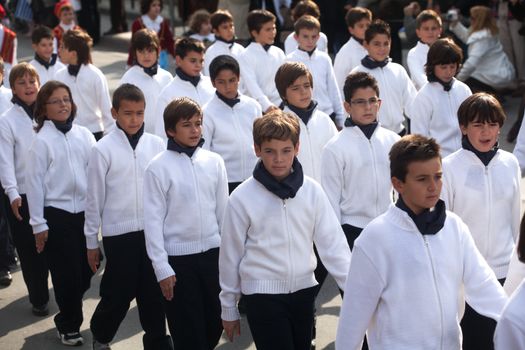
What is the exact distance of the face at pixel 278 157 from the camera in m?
5.45

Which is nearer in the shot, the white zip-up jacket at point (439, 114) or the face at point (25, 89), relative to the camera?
the face at point (25, 89)

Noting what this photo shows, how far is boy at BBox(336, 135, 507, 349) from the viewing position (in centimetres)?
451

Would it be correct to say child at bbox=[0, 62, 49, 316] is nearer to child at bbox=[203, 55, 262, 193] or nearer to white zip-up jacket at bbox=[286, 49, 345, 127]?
child at bbox=[203, 55, 262, 193]

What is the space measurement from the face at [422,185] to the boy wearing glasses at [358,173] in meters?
2.02

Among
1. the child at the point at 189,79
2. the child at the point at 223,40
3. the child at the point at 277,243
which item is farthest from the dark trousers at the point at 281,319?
the child at the point at 223,40

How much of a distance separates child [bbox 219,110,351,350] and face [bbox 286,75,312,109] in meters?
1.86

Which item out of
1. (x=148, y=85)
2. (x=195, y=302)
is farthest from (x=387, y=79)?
(x=195, y=302)

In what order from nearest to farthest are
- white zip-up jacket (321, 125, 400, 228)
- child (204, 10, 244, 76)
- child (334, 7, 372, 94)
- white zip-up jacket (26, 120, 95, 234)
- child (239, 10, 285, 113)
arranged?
white zip-up jacket (321, 125, 400, 228) → white zip-up jacket (26, 120, 95, 234) → child (239, 10, 285, 113) → child (334, 7, 372, 94) → child (204, 10, 244, 76)

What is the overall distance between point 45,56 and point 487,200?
242 inches

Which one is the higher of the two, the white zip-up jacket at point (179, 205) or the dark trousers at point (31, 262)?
the white zip-up jacket at point (179, 205)

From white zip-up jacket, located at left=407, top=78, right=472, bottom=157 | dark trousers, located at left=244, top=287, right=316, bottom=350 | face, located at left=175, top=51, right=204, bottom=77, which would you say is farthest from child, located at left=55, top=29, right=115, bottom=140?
dark trousers, located at left=244, top=287, right=316, bottom=350

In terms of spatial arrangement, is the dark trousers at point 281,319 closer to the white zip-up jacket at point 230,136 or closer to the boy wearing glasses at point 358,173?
the boy wearing glasses at point 358,173

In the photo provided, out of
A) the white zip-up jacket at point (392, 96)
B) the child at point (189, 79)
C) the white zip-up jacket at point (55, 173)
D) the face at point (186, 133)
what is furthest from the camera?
the white zip-up jacket at point (392, 96)

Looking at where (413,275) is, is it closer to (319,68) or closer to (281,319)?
(281,319)
